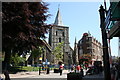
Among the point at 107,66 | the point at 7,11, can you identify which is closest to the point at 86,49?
the point at 7,11

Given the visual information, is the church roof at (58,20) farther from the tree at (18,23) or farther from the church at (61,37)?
the tree at (18,23)

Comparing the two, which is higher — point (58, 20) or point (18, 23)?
point (58, 20)

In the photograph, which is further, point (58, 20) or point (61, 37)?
point (58, 20)

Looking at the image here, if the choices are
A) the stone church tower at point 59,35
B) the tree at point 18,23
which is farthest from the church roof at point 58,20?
the tree at point 18,23

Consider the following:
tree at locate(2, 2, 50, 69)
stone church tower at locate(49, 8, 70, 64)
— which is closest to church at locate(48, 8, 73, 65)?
stone church tower at locate(49, 8, 70, 64)

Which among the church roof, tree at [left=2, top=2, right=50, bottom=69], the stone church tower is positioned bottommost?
tree at [left=2, top=2, right=50, bottom=69]

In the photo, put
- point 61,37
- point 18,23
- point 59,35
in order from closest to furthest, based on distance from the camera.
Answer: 1. point 18,23
2. point 61,37
3. point 59,35

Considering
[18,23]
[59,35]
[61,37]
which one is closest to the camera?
[18,23]

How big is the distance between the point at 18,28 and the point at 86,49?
241 feet

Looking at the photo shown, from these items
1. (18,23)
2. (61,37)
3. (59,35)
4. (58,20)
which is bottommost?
(18,23)

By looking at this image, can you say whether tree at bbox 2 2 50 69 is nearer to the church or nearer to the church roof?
the church

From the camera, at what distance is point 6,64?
74.2 feet

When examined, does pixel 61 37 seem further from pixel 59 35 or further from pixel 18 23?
pixel 18 23

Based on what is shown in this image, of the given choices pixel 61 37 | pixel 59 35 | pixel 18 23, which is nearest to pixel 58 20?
pixel 59 35
